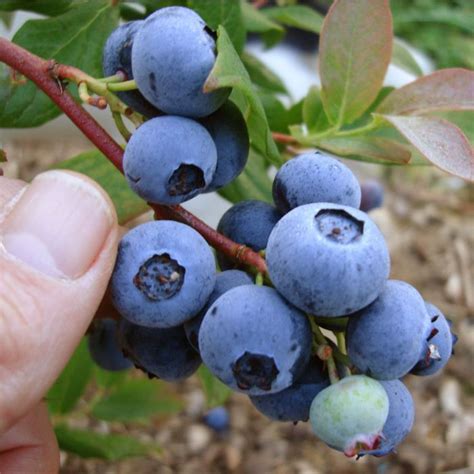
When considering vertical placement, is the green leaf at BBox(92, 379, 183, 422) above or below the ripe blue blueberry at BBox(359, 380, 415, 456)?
below

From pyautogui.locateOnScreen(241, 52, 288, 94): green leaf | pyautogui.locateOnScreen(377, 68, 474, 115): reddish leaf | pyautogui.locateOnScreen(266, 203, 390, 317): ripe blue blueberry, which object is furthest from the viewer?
pyautogui.locateOnScreen(241, 52, 288, 94): green leaf

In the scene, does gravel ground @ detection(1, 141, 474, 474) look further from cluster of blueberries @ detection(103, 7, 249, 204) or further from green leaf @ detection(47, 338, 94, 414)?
cluster of blueberries @ detection(103, 7, 249, 204)

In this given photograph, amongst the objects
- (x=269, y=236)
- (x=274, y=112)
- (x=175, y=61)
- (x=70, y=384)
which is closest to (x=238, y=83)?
(x=175, y=61)

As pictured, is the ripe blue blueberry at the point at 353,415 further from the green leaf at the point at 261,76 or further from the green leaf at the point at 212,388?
the green leaf at the point at 261,76

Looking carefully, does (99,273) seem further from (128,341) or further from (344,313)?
(344,313)

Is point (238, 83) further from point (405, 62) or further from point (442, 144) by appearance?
point (405, 62)

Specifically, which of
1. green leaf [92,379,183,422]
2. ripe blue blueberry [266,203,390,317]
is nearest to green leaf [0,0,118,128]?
ripe blue blueberry [266,203,390,317]

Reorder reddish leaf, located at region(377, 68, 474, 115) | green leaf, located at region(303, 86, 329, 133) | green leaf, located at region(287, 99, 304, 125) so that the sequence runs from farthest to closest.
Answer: green leaf, located at region(287, 99, 304, 125)
green leaf, located at region(303, 86, 329, 133)
reddish leaf, located at region(377, 68, 474, 115)
